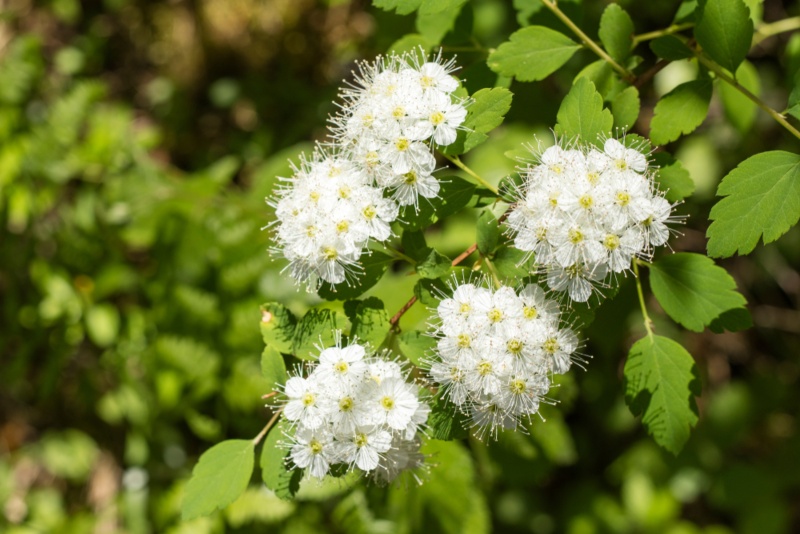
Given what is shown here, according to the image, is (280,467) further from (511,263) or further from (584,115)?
(584,115)

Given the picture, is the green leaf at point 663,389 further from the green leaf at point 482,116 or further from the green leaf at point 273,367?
the green leaf at point 273,367

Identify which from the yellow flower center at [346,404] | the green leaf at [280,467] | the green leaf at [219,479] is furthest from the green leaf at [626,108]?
the green leaf at [219,479]

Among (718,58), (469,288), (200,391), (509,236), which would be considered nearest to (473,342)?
(469,288)

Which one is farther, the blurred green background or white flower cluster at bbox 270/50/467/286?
the blurred green background

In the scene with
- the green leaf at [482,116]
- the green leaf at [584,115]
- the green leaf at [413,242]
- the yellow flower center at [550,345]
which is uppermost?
the green leaf at [482,116]

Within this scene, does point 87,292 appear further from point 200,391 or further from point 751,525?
point 751,525

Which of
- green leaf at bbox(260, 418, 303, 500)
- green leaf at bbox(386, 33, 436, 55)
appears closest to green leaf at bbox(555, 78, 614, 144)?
green leaf at bbox(386, 33, 436, 55)

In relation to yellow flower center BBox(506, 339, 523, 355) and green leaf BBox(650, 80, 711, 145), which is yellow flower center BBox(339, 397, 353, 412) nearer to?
yellow flower center BBox(506, 339, 523, 355)
